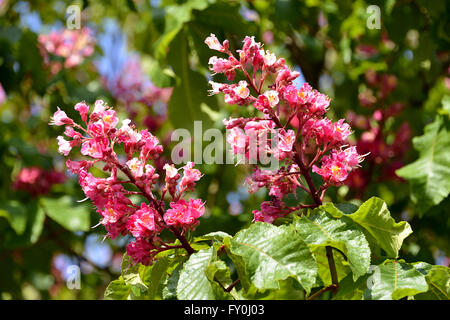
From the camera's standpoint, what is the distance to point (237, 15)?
229 centimetres

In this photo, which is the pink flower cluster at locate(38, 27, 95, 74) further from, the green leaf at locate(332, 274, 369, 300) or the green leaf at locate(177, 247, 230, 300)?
the green leaf at locate(332, 274, 369, 300)

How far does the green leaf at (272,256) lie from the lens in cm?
109

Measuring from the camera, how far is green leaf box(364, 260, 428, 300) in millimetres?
1124

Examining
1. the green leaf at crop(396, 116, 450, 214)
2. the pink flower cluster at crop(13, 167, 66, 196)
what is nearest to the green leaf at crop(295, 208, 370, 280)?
the green leaf at crop(396, 116, 450, 214)

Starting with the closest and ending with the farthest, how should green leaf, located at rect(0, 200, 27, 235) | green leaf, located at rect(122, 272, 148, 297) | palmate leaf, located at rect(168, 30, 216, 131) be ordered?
green leaf, located at rect(122, 272, 148, 297) → palmate leaf, located at rect(168, 30, 216, 131) → green leaf, located at rect(0, 200, 27, 235)

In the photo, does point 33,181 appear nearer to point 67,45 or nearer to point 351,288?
point 67,45

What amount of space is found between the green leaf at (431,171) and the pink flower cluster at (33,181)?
7.04 ft

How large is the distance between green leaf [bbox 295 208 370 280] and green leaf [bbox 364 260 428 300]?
6 cm

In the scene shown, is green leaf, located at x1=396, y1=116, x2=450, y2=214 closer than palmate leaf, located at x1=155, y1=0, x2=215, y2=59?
Yes

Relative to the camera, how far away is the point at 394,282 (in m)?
1.15

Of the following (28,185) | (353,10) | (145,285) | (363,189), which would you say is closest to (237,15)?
(353,10)

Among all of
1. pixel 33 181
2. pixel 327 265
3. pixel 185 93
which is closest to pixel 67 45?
pixel 33 181

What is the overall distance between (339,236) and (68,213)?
176 cm
